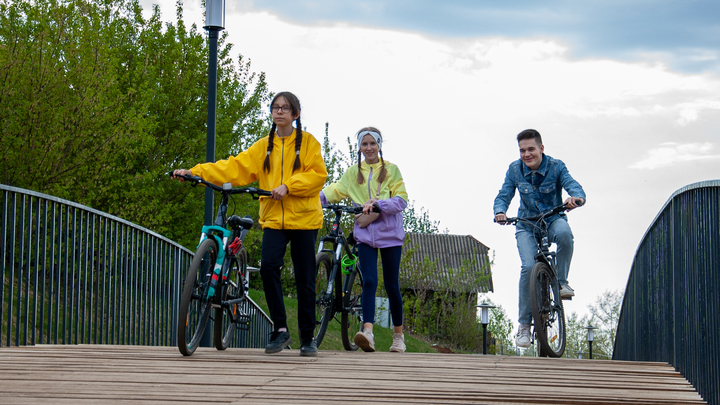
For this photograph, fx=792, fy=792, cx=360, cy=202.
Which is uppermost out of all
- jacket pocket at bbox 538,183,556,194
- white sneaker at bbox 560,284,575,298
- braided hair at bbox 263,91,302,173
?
braided hair at bbox 263,91,302,173

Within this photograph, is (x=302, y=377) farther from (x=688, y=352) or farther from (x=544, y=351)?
(x=544, y=351)

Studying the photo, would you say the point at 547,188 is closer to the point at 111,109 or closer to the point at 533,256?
→ the point at 533,256

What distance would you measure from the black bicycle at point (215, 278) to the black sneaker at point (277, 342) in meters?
0.40

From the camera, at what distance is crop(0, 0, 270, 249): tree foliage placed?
15.6 meters

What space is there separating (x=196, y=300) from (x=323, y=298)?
166 centimetres

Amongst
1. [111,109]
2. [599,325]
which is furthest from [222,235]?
[599,325]

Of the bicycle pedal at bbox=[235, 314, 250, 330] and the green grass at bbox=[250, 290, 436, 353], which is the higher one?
the bicycle pedal at bbox=[235, 314, 250, 330]

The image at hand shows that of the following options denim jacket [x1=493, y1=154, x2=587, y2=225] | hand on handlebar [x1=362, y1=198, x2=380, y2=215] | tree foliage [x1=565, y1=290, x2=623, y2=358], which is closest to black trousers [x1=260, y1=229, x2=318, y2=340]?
hand on handlebar [x1=362, y1=198, x2=380, y2=215]

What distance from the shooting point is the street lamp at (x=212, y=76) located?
8.72 metres

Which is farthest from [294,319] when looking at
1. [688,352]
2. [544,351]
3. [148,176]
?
[688,352]

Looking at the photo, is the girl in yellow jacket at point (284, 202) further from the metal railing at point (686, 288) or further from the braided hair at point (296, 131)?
the metal railing at point (686, 288)

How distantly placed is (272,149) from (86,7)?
692 inches

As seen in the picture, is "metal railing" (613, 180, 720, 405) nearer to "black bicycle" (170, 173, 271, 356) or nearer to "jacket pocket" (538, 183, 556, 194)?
"jacket pocket" (538, 183, 556, 194)

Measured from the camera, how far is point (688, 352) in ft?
14.6
